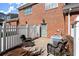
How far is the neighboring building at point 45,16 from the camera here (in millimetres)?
3543

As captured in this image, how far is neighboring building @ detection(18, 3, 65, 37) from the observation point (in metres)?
3.54

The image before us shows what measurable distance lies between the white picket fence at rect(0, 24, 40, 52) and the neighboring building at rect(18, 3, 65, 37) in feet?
0.28

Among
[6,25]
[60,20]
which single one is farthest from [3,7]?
[60,20]

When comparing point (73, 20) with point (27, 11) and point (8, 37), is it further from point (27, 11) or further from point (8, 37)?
point (8, 37)

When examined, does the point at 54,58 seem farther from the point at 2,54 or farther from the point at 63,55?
the point at 2,54

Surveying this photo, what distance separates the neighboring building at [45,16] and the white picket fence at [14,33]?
9 cm

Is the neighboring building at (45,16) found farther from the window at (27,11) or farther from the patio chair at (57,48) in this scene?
the patio chair at (57,48)

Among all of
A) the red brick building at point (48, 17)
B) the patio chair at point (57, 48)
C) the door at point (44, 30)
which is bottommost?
the patio chair at point (57, 48)

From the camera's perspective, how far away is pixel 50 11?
3.60 meters

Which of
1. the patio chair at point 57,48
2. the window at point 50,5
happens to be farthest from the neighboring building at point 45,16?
the patio chair at point 57,48

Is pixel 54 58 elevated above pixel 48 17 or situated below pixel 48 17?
below

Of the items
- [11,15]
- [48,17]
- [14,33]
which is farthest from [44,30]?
[11,15]

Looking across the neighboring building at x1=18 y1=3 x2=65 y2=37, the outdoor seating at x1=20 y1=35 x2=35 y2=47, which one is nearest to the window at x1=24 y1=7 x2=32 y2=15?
the neighboring building at x1=18 y1=3 x2=65 y2=37

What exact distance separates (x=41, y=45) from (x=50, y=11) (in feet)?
1.93
